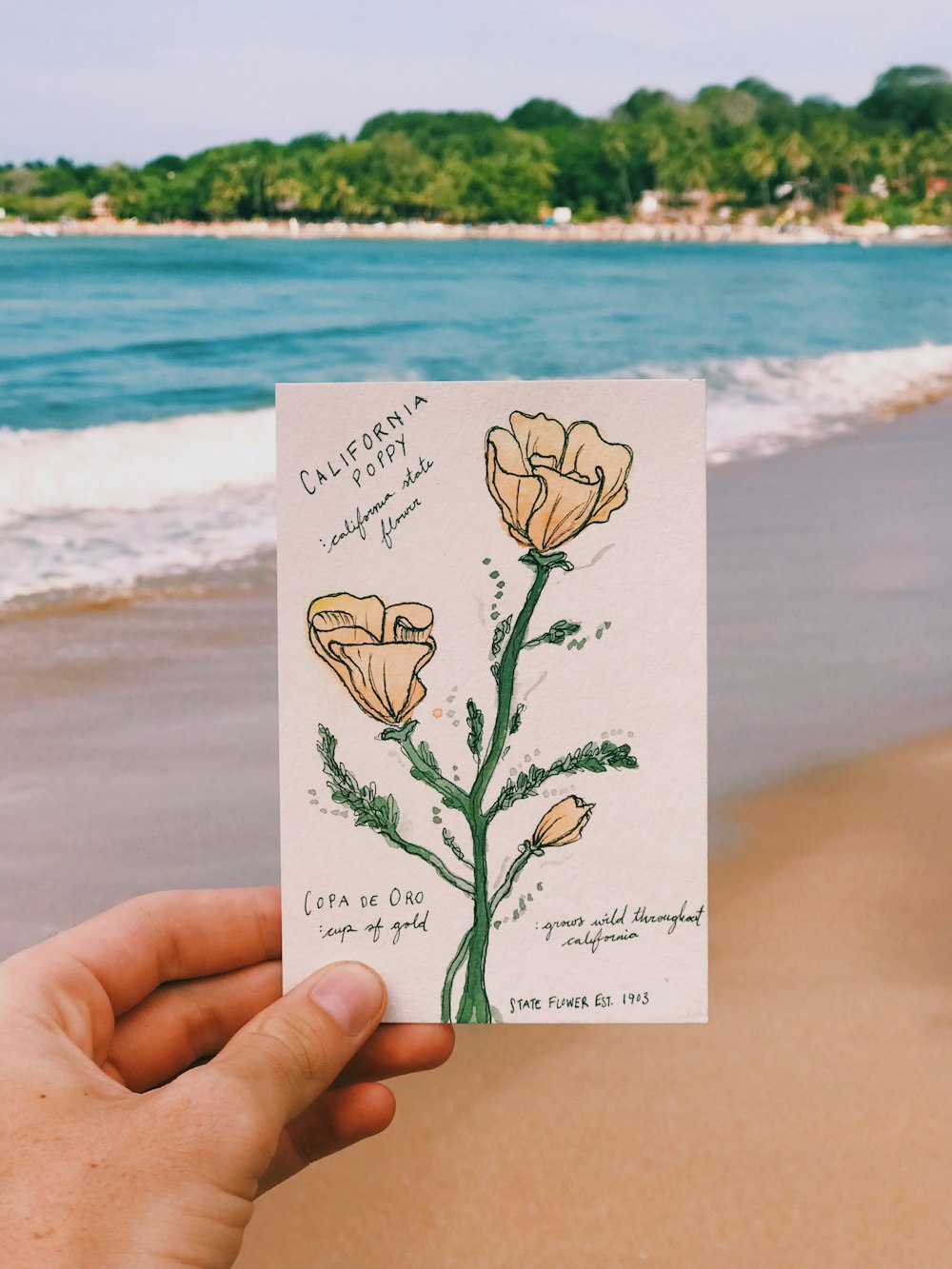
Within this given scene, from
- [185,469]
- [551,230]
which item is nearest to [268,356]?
[185,469]

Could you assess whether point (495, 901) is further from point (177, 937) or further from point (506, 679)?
point (177, 937)

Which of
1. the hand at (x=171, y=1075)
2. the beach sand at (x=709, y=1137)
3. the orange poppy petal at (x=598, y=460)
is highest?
the orange poppy petal at (x=598, y=460)

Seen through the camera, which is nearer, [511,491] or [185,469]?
[511,491]

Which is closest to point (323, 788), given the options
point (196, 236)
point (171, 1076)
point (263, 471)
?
point (171, 1076)

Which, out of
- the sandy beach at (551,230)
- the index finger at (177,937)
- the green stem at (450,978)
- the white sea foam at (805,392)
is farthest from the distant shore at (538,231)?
the green stem at (450,978)

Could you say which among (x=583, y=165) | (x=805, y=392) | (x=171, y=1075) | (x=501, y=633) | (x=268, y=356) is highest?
(x=583, y=165)

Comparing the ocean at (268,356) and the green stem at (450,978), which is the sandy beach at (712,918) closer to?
the green stem at (450,978)

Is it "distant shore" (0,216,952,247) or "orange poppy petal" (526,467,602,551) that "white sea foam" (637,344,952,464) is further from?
"distant shore" (0,216,952,247)
